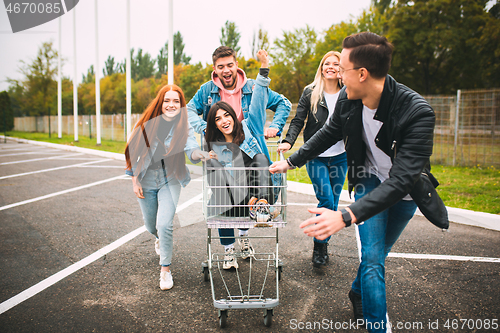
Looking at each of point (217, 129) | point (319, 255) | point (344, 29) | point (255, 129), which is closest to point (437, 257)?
point (319, 255)

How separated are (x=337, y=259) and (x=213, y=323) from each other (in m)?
1.81

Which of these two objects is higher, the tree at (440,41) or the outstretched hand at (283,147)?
the tree at (440,41)

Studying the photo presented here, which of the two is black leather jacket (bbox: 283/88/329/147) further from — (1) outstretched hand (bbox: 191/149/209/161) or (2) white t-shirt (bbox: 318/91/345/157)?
(1) outstretched hand (bbox: 191/149/209/161)

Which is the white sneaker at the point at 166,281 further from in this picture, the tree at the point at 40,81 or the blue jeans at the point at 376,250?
the tree at the point at 40,81

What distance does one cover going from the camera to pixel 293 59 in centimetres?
3609

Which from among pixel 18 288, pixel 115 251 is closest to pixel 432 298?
pixel 115 251

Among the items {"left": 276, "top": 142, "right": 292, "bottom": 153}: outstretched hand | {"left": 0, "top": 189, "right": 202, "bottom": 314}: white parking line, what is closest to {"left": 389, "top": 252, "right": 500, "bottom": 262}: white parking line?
{"left": 276, "top": 142, "right": 292, "bottom": 153}: outstretched hand

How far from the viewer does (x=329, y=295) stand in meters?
3.04

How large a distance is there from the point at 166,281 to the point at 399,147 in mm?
2424

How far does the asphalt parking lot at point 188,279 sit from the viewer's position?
8.59 ft

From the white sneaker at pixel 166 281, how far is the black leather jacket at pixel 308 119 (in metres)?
1.85

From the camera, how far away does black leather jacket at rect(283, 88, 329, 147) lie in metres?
3.69

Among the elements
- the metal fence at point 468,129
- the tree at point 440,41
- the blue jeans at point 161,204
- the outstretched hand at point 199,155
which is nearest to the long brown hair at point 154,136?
the blue jeans at point 161,204

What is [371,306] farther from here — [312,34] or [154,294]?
[312,34]
